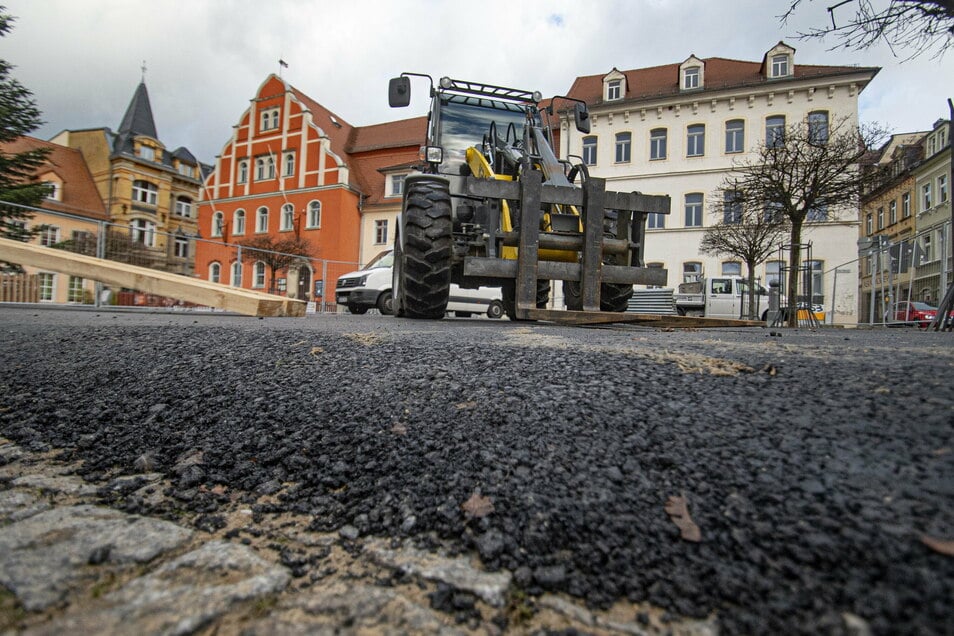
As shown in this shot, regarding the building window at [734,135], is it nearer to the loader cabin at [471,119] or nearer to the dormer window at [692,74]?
the dormer window at [692,74]

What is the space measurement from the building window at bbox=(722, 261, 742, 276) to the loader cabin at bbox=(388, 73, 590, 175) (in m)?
18.9

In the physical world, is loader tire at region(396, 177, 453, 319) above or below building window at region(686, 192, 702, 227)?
below

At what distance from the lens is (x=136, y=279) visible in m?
5.44

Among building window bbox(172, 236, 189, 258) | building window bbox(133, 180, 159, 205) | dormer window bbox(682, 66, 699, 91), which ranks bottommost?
building window bbox(172, 236, 189, 258)

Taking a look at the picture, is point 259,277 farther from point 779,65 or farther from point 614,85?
point 779,65

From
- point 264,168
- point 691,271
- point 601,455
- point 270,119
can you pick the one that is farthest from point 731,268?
point 270,119

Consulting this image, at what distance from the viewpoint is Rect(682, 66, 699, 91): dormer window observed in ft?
79.8

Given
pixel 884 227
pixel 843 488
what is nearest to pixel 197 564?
pixel 843 488

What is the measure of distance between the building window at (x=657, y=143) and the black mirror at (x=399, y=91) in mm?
21200

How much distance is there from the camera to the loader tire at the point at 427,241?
4961 millimetres

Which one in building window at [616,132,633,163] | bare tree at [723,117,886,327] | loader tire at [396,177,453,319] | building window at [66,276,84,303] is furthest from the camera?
building window at [616,132,633,163]

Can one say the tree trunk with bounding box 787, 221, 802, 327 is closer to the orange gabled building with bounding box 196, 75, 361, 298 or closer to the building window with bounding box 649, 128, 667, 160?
the building window with bounding box 649, 128, 667, 160

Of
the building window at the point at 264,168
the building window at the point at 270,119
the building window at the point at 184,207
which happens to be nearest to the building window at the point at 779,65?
the building window at the point at 270,119

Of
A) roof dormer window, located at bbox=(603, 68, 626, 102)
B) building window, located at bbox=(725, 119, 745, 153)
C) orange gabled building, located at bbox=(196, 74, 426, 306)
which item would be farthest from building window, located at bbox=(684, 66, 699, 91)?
orange gabled building, located at bbox=(196, 74, 426, 306)
